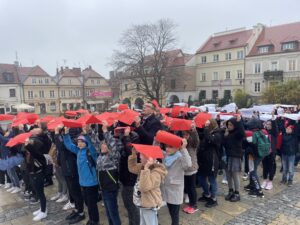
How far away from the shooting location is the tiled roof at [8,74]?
146 ft

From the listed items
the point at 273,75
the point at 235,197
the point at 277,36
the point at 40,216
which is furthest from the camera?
the point at 277,36

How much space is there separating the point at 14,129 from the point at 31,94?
44101 mm

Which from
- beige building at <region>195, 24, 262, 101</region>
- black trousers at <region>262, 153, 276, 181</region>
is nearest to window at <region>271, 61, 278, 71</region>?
beige building at <region>195, 24, 262, 101</region>

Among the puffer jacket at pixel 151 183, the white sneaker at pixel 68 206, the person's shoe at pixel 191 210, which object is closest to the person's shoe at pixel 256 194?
the person's shoe at pixel 191 210

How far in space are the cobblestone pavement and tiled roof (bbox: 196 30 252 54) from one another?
125ft

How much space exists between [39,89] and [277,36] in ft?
142

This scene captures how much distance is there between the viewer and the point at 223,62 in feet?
141

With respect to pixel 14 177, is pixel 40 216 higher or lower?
lower

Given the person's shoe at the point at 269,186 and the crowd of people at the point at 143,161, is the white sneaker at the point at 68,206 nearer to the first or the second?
the crowd of people at the point at 143,161

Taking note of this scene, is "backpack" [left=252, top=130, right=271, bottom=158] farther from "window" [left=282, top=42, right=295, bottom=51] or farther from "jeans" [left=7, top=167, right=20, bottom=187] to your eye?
"window" [left=282, top=42, right=295, bottom=51]

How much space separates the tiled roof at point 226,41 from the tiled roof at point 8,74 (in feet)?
114

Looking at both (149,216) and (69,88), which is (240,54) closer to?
(69,88)

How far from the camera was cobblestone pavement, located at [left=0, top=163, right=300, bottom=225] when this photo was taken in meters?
4.94

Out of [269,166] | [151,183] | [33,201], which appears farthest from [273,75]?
[151,183]
